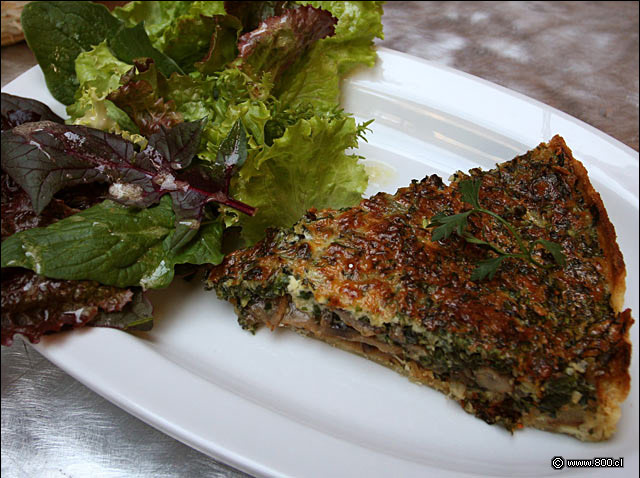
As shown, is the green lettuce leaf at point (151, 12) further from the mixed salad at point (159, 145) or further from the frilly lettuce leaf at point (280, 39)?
the frilly lettuce leaf at point (280, 39)

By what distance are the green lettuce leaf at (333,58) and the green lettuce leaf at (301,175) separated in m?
0.31

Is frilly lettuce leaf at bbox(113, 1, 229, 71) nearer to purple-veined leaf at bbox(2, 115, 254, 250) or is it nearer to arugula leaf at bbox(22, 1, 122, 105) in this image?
arugula leaf at bbox(22, 1, 122, 105)

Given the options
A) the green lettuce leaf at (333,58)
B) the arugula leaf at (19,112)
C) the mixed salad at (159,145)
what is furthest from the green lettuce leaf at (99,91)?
the green lettuce leaf at (333,58)

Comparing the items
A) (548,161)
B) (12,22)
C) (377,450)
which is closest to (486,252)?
(548,161)

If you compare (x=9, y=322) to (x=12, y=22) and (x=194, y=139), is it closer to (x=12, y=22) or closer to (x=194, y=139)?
(x=194, y=139)

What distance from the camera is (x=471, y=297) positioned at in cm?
217

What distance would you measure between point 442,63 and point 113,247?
3.17 metres

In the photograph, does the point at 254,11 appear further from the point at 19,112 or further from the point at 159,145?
the point at 19,112

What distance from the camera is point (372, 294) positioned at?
2182 mm

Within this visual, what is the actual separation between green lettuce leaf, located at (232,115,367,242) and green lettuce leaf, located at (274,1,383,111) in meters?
0.31

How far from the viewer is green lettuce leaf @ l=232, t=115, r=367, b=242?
104 inches

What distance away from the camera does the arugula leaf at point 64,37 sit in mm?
3070

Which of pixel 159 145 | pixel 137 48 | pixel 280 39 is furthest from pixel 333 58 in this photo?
pixel 159 145

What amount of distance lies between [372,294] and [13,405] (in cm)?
174
